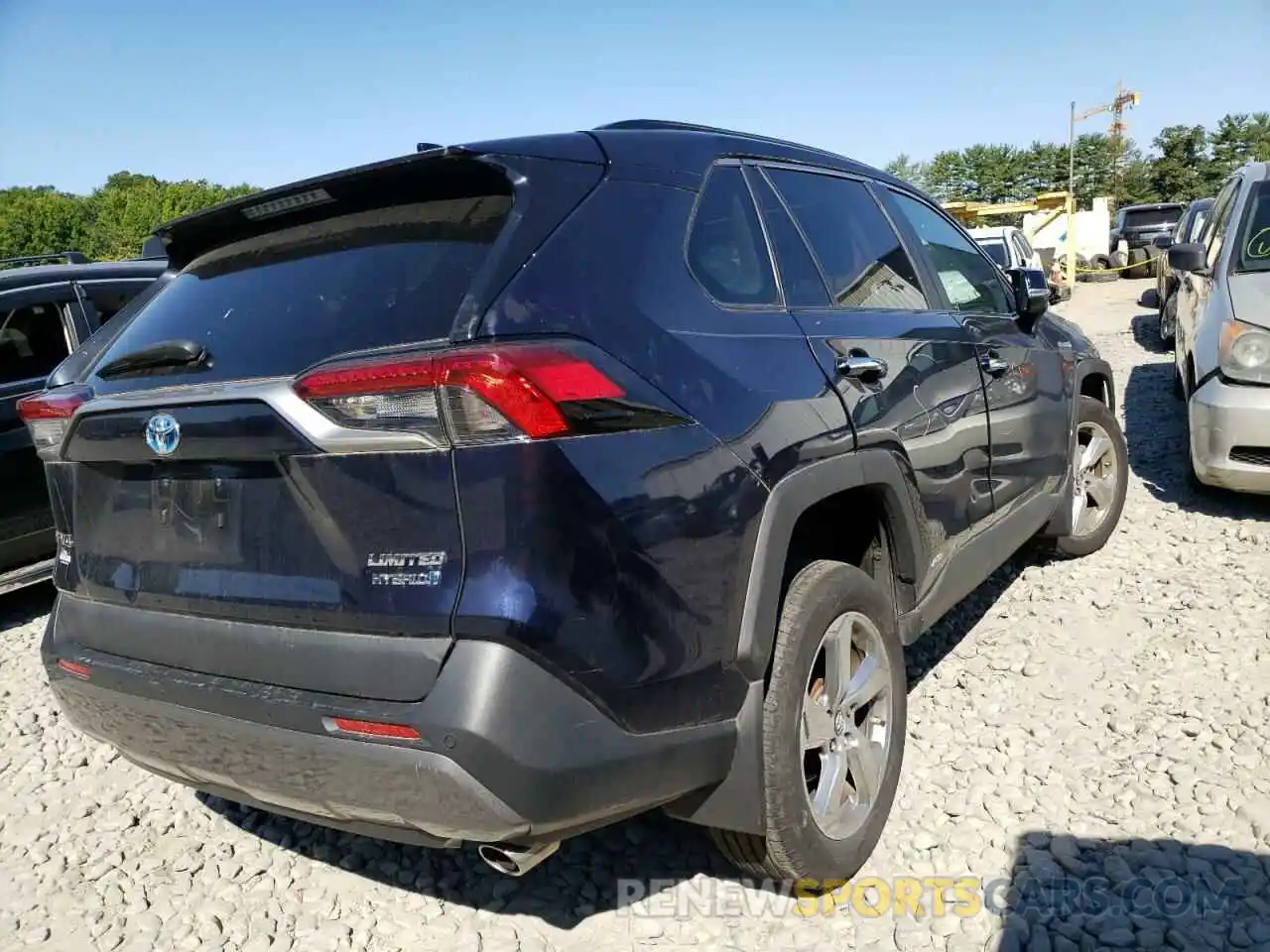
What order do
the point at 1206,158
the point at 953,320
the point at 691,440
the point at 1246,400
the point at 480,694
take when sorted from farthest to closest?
the point at 1206,158 → the point at 1246,400 → the point at 953,320 → the point at 691,440 → the point at 480,694

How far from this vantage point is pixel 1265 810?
264 centimetres

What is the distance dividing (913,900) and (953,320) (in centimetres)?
194

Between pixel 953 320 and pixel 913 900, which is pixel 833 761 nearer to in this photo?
pixel 913 900

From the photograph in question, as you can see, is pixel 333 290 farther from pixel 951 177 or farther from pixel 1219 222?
pixel 951 177

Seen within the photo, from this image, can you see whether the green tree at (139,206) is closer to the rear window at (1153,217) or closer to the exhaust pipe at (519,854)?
the rear window at (1153,217)

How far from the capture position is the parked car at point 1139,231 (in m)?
24.4

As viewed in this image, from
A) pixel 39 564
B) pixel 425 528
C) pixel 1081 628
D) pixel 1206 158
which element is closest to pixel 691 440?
pixel 425 528

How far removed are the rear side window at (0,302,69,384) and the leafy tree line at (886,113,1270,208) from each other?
62221 millimetres

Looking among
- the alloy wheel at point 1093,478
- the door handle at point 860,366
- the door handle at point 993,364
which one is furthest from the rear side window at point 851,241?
the alloy wheel at point 1093,478

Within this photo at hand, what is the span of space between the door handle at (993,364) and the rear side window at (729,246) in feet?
4.16

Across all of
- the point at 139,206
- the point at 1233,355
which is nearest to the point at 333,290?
the point at 1233,355

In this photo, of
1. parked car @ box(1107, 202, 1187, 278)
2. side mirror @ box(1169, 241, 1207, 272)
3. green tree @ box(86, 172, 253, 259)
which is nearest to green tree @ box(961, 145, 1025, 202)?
parked car @ box(1107, 202, 1187, 278)

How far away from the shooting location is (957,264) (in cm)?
377

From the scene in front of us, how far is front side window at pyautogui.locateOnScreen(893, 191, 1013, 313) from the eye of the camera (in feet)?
11.6
